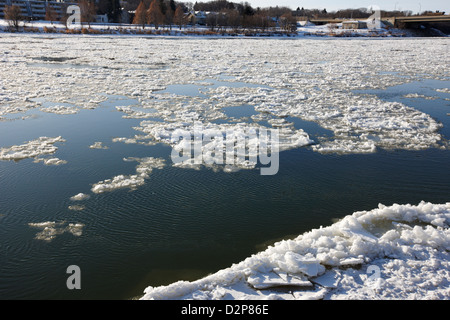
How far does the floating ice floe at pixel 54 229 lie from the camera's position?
5.06 metres

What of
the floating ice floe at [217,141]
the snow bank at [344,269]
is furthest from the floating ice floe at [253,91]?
the snow bank at [344,269]

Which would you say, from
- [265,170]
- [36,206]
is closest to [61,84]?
[36,206]

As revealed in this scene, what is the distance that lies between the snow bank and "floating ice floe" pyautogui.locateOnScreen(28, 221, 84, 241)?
79.6 inches

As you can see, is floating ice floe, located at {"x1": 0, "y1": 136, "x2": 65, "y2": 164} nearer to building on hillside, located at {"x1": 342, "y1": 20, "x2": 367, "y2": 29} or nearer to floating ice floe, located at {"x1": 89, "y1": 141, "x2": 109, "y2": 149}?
floating ice floe, located at {"x1": 89, "y1": 141, "x2": 109, "y2": 149}

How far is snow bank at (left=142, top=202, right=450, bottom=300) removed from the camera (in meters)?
3.87

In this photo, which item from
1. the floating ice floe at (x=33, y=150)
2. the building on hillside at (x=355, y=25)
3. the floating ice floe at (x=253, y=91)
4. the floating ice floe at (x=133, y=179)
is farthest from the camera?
→ the building on hillside at (x=355, y=25)

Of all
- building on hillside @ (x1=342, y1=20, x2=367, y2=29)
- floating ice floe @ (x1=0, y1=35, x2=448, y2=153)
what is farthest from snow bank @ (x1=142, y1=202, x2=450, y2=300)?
building on hillside @ (x1=342, y1=20, x2=367, y2=29)

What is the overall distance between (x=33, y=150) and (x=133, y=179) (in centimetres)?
324

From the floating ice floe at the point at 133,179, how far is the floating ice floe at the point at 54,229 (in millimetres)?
1108

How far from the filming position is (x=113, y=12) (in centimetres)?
7844

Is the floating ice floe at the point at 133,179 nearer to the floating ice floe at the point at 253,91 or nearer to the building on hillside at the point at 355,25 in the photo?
the floating ice floe at the point at 253,91

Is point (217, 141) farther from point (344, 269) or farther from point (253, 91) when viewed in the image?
point (253, 91)

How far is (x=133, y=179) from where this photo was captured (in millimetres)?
6762

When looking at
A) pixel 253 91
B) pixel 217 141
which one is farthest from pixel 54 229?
pixel 253 91
